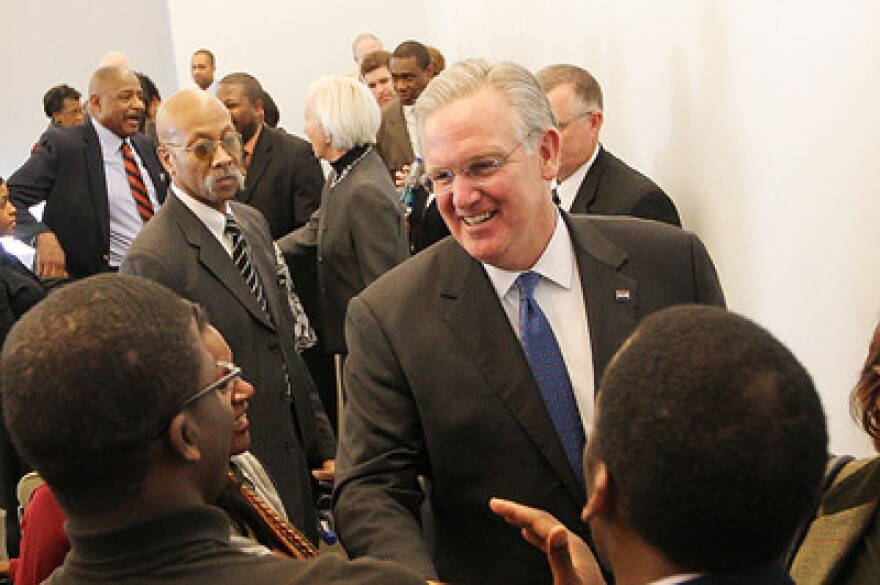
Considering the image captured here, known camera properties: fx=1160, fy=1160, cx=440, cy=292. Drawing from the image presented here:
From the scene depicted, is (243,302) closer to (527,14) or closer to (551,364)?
(551,364)

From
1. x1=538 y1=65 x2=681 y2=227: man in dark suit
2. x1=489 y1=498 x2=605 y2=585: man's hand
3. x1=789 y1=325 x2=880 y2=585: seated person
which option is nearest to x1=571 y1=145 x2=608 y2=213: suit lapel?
x1=538 y1=65 x2=681 y2=227: man in dark suit

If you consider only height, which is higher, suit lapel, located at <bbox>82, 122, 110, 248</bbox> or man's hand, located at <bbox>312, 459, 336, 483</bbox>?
suit lapel, located at <bbox>82, 122, 110, 248</bbox>

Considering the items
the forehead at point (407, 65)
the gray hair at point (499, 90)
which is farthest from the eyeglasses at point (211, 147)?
the forehead at point (407, 65)

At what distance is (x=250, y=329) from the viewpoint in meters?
3.40

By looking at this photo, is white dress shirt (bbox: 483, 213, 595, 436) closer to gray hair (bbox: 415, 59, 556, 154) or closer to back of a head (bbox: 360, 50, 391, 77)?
gray hair (bbox: 415, 59, 556, 154)

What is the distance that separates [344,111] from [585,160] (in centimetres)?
128

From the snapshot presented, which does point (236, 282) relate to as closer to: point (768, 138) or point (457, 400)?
point (457, 400)

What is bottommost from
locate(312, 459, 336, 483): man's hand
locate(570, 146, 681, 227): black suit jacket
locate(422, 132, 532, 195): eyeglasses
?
locate(312, 459, 336, 483): man's hand

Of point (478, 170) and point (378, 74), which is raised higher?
point (478, 170)

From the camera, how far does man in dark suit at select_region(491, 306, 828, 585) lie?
1189mm

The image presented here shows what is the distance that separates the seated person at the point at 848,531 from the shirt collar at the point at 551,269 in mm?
599

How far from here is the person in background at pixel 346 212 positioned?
485 cm

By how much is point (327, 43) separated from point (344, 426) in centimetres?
918

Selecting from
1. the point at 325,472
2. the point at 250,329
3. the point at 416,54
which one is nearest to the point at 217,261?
the point at 250,329
